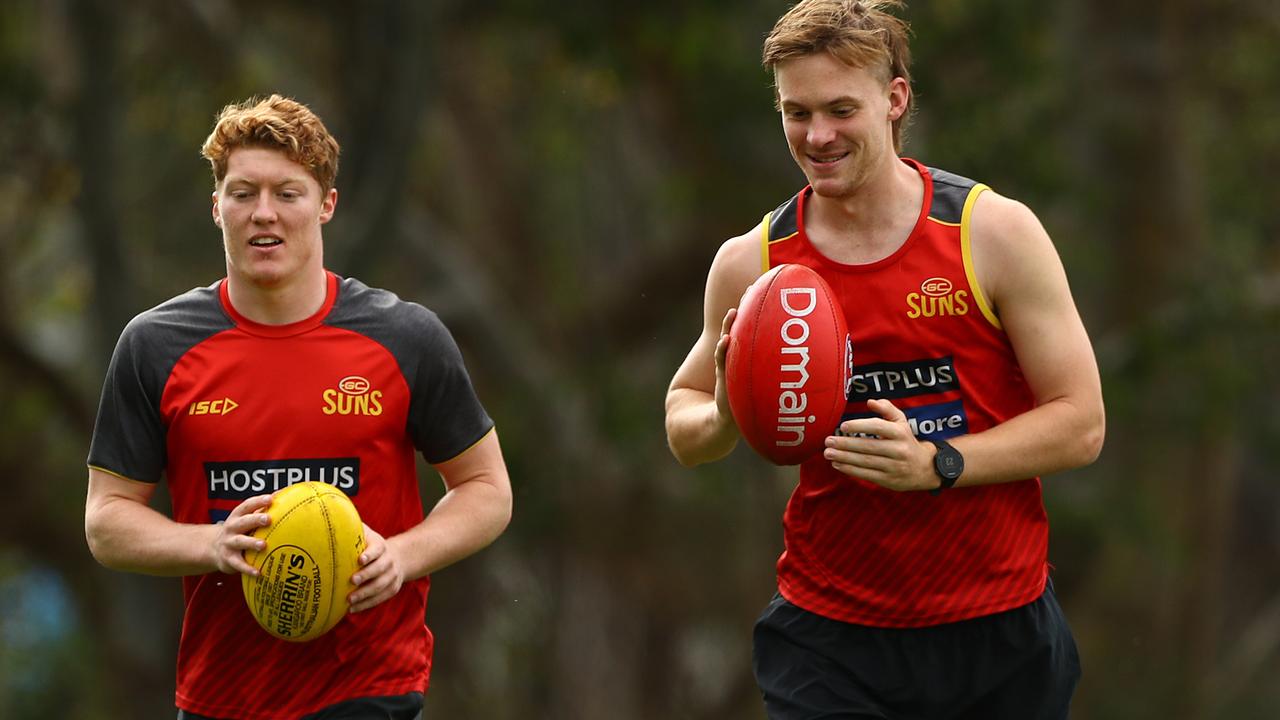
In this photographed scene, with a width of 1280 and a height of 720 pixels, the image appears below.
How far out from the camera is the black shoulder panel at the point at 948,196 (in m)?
5.10

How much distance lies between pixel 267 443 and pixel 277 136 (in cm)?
82

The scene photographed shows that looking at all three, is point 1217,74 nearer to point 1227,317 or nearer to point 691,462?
point 1227,317

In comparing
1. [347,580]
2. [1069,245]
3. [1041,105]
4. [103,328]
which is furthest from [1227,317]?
[347,580]

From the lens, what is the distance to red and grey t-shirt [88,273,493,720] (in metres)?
4.95

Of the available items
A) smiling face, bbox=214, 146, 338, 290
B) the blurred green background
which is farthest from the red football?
the blurred green background

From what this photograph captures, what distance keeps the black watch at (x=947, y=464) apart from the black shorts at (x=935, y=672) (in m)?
0.52

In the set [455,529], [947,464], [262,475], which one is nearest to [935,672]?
[947,464]

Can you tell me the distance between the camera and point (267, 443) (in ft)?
16.2

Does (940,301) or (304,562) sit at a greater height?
(940,301)

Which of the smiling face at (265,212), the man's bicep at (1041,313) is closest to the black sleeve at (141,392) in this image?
the smiling face at (265,212)

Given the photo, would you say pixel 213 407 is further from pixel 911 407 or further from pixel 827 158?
pixel 911 407

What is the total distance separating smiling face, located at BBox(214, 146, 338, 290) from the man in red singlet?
118 centimetres

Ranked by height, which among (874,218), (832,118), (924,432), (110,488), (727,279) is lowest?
(110,488)

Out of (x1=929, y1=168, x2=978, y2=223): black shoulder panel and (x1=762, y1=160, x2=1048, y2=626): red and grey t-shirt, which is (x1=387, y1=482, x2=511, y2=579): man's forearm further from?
(x1=929, y1=168, x2=978, y2=223): black shoulder panel
